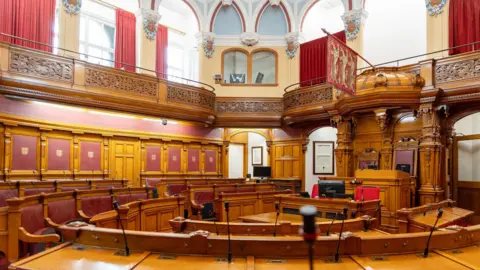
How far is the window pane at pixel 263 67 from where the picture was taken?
13.5 metres

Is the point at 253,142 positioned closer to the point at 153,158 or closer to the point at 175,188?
the point at 153,158

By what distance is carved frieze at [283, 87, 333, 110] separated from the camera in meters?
10.9

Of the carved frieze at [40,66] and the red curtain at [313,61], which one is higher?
the red curtain at [313,61]

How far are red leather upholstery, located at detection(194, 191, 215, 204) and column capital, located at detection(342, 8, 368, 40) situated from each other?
23.1ft

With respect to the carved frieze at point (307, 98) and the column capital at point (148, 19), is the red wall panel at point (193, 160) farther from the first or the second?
the column capital at point (148, 19)

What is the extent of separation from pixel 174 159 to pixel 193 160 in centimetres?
79

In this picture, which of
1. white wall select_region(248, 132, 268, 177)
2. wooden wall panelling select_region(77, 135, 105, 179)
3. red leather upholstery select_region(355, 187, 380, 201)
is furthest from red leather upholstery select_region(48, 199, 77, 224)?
white wall select_region(248, 132, 268, 177)

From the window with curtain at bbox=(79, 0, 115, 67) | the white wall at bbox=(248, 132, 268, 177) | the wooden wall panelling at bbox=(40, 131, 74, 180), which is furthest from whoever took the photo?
the white wall at bbox=(248, 132, 268, 177)

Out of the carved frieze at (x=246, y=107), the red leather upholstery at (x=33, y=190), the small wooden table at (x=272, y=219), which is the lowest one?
the small wooden table at (x=272, y=219)

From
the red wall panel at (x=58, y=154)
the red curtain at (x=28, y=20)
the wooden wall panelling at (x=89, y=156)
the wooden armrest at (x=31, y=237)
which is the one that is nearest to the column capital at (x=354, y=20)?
the wooden wall panelling at (x=89, y=156)

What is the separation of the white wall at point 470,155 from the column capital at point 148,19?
986 centimetres

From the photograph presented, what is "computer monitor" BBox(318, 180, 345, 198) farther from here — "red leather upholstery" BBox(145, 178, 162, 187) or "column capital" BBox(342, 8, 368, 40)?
"column capital" BBox(342, 8, 368, 40)

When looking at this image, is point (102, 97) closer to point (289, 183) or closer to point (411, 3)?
point (289, 183)

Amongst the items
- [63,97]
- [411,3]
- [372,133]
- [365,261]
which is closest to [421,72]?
[372,133]
